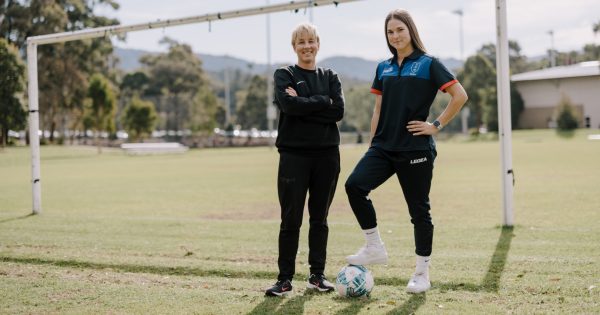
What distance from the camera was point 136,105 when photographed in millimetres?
62406

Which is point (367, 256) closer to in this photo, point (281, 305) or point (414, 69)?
point (281, 305)

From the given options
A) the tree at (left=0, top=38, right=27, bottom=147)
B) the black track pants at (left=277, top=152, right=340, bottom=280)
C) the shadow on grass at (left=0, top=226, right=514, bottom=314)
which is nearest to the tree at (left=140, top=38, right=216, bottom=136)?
the tree at (left=0, top=38, right=27, bottom=147)

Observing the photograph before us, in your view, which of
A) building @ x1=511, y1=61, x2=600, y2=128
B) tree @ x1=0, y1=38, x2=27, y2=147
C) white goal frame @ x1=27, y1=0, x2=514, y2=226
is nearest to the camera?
white goal frame @ x1=27, y1=0, x2=514, y2=226

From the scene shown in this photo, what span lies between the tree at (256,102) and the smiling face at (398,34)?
8515cm

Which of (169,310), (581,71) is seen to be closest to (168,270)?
(169,310)

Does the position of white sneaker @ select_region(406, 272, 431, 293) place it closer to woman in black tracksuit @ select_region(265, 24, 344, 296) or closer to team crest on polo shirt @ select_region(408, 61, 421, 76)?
woman in black tracksuit @ select_region(265, 24, 344, 296)

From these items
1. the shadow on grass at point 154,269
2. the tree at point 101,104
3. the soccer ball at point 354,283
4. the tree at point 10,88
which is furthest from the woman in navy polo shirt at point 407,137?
the tree at point 101,104

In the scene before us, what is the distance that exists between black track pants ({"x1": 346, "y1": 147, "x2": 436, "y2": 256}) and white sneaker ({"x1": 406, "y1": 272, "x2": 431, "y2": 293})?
0.18 metres

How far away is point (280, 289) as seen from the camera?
17.8ft

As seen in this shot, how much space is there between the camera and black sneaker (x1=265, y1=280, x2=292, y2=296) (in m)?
5.41

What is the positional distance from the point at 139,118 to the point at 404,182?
5973 centimetres

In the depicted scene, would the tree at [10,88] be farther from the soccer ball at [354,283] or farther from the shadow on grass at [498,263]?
the soccer ball at [354,283]

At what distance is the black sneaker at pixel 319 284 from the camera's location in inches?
219

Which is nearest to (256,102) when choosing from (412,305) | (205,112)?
(205,112)
